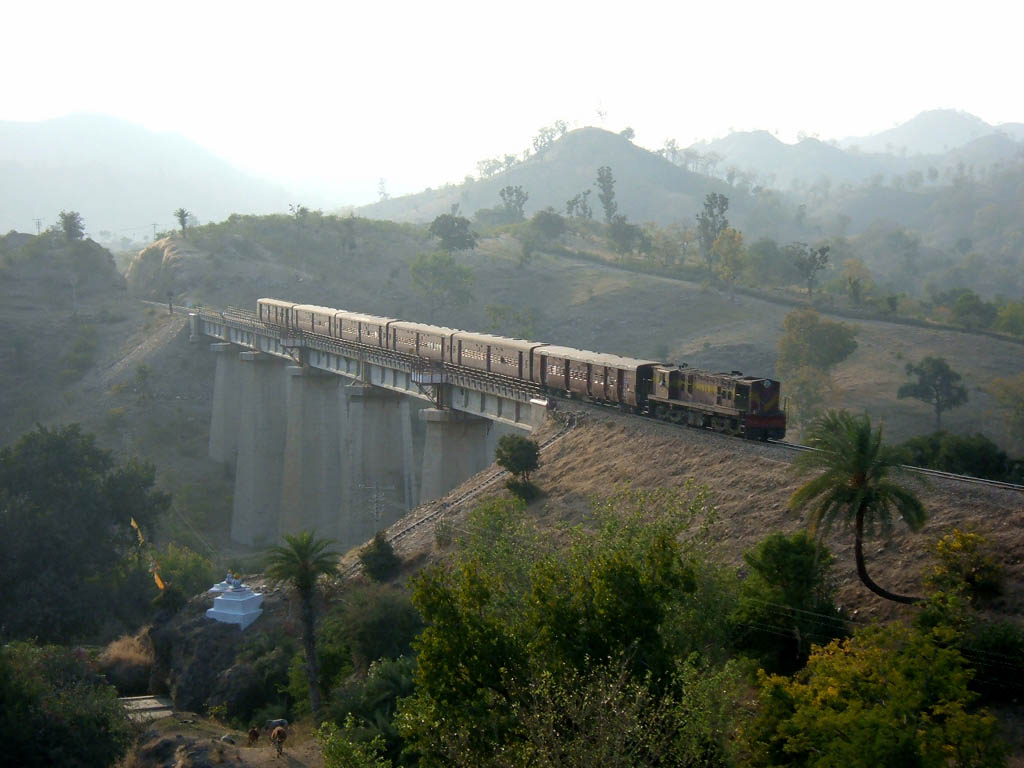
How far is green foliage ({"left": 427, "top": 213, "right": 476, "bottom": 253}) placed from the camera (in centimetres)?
11944

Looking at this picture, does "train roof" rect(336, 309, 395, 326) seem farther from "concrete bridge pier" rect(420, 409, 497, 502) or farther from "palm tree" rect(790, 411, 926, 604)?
"palm tree" rect(790, 411, 926, 604)

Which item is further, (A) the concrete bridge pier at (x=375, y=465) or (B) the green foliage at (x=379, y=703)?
(A) the concrete bridge pier at (x=375, y=465)

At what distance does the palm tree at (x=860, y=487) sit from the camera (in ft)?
68.6

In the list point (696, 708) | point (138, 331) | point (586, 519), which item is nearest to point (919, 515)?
point (696, 708)

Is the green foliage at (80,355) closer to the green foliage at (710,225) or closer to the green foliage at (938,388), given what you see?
the green foliage at (938,388)

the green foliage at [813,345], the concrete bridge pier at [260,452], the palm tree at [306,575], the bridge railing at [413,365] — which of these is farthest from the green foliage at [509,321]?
the palm tree at [306,575]

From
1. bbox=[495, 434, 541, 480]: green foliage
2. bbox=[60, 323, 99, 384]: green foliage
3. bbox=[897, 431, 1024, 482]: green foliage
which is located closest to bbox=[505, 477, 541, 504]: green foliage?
bbox=[495, 434, 541, 480]: green foliage

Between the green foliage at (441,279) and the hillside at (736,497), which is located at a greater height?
the green foliage at (441,279)

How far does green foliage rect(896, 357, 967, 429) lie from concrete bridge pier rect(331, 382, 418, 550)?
3881 centimetres

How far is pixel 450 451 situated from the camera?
44.4 m

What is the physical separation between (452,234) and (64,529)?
77.9 m

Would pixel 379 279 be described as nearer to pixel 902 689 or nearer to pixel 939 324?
pixel 939 324

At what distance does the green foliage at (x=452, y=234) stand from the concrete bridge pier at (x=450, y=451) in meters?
75.8

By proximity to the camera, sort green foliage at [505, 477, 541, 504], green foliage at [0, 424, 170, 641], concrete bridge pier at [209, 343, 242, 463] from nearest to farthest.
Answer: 1. green foliage at [505, 477, 541, 504]
2. green foliage at [0, 424, 170, 641]
3. concrete bridge pier at [209, 343, 242, 463]
